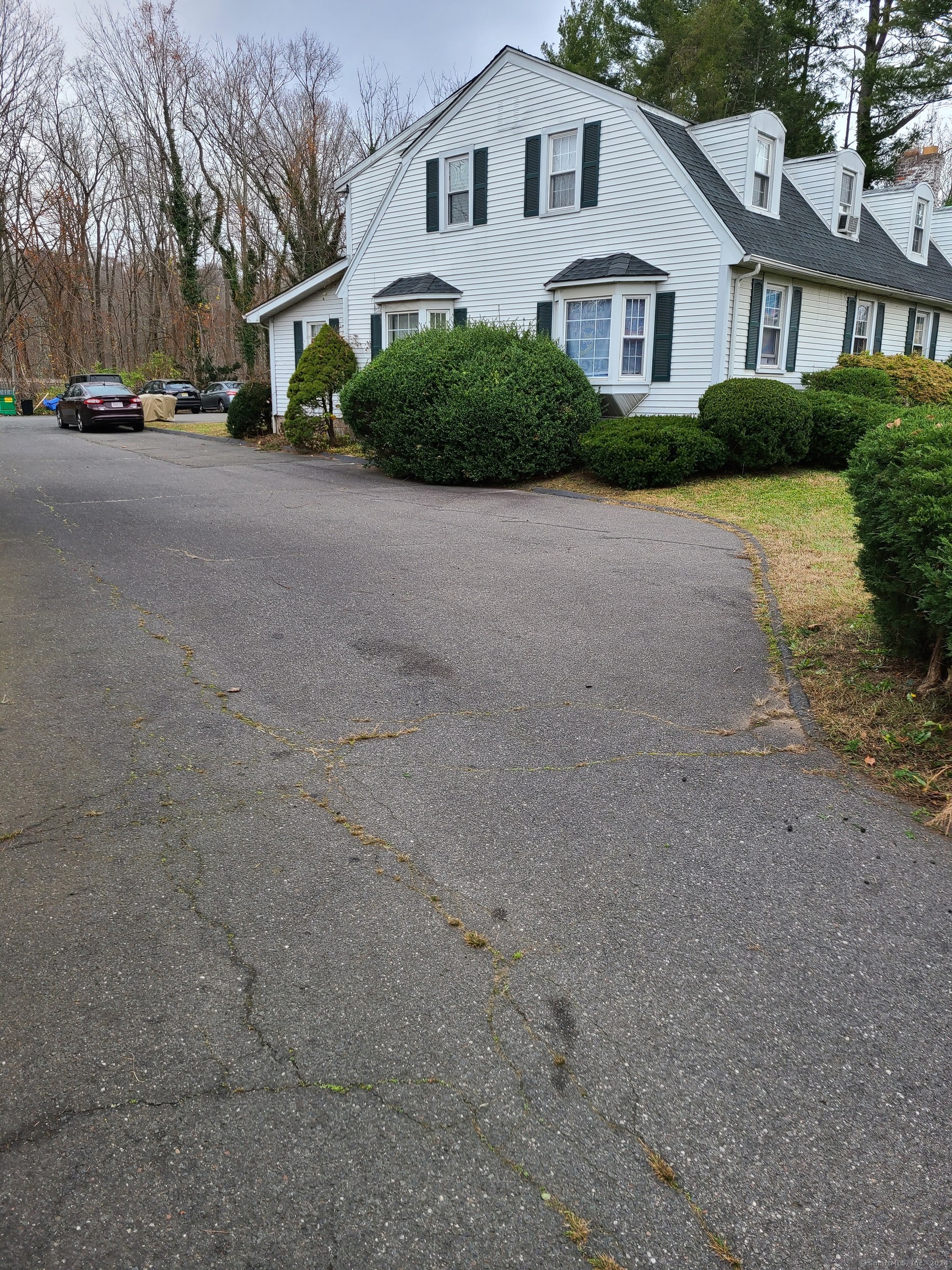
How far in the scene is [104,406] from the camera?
1033 inches

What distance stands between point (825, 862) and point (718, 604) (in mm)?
4191

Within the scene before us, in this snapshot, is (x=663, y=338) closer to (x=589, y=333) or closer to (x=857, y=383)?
(x=589, y=333)

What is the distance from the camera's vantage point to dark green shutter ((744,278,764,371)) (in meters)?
16.7

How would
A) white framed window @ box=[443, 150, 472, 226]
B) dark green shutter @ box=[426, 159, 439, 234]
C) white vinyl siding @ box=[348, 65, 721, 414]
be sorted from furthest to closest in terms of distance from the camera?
1. dark green shutter @ box=[426, 159, 439, 234]
2. white framed window @ box=[443, 150, 472, 226]
3. white vinyl siding @ box=[348, 65, 721, 414]

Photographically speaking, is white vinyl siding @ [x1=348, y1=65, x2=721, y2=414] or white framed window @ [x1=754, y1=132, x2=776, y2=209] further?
white framed window @ [x1=754, y1=132, x2=776, y2=209]

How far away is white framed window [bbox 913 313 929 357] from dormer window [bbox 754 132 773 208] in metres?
7.36

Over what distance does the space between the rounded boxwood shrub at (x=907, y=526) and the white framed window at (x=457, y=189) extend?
17143mm

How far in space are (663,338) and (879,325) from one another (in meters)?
7.90

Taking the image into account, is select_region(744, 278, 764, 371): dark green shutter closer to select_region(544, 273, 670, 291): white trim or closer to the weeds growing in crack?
select_region(544, 273, 670, 291): white trim

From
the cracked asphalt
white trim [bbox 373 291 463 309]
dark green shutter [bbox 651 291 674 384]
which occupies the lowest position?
the cracked asphalt

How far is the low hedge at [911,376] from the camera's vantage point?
18547mm

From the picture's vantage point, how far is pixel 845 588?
25.0ft

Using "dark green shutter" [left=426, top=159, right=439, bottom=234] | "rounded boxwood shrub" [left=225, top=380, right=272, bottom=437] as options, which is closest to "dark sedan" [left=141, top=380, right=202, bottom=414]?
"rounded boxwood shrub" [left=225, top=380, right=272, bottom=437]

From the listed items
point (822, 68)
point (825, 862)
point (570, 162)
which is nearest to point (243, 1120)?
point (825, 862)
